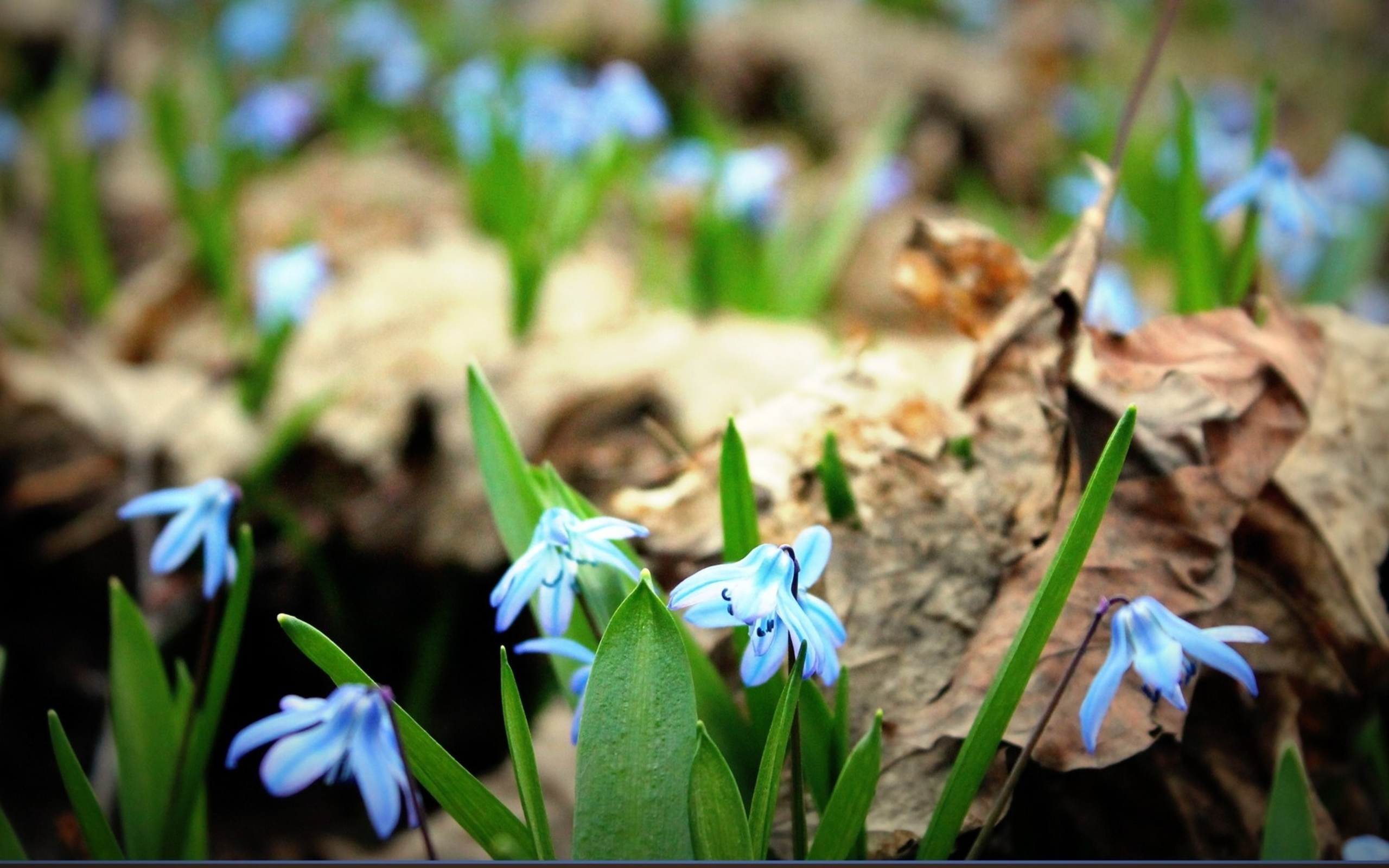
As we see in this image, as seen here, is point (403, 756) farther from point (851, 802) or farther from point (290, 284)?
point (290, 284)

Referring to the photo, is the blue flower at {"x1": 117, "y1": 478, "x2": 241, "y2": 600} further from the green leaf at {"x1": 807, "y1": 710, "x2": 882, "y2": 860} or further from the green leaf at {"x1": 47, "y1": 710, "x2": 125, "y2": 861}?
the green leaf at {"x1": 807, "y1": 710, "x2": 882, "y2": 860}

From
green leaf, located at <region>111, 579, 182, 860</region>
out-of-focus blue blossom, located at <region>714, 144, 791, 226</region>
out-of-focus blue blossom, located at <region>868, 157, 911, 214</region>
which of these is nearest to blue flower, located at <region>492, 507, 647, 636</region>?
green leaf, located at <region>111, 579, 182, 860</region>

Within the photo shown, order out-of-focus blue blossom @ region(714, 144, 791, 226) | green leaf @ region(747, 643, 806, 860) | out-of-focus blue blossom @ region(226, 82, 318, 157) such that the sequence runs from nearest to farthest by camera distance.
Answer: green leaf @ region(747, 643, 806, 860) < out-of-focus blue blossom @ region(714, 144, 791, 226) < out-of-focus blue blossom @ region(226, 82, 318, 157)

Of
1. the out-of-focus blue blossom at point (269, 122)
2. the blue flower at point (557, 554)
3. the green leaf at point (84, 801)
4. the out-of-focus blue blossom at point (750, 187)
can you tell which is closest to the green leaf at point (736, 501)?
the blue flower at point (557, 554)

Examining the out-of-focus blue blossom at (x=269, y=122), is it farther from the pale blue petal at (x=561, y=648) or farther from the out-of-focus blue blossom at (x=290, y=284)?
the pale blue petal at (x=561, y=648)

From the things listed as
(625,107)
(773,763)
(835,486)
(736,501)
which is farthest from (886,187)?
(773,763)

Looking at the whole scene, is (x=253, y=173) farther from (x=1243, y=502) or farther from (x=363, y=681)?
(x=1243, y=502)
